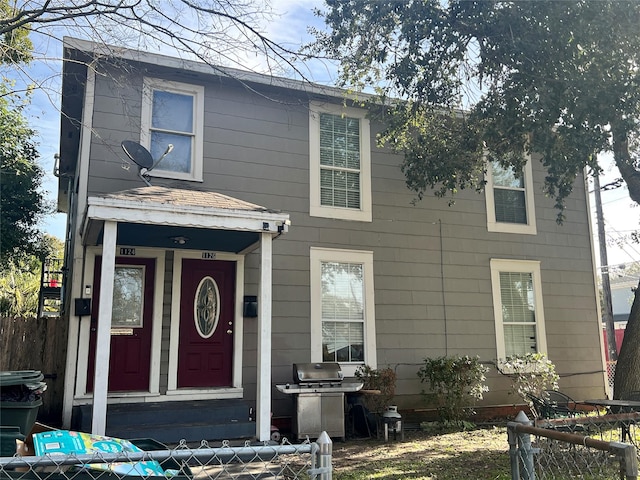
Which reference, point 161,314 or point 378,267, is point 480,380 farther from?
point 161,314

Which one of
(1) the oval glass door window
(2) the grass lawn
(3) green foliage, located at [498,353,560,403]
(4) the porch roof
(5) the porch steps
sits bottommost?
(2) the grass lawn

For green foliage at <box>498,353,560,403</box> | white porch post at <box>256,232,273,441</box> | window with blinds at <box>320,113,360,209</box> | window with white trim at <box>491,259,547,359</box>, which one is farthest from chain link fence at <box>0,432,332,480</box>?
window with white trim at <box>491,259,547,359</box>

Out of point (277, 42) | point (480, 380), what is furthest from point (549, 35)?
point (480, 380)

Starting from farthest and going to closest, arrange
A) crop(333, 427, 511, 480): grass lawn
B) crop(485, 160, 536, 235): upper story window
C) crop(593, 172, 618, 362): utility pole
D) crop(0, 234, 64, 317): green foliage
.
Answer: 1. crop(593, 172, 618, 362): utility pole
2. crop(0, 234, 64, 317): green foliage
3. crop(485, 160, 536, 235): upper story window
4. crop(333, 427, 511, 480): grass lawn

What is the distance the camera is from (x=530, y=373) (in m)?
9.31

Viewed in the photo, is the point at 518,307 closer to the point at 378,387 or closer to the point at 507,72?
the point at 378,387

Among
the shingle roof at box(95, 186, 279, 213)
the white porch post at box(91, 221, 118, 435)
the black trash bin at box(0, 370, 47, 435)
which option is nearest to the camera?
the black trash bin at box(0, 370, 47, 435)

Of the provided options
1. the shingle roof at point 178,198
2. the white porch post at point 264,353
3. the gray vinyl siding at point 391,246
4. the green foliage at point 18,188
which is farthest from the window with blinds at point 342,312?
the green foliage at point 18,188

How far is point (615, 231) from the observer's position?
2830 centimetres

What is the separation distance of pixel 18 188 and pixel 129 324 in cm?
964

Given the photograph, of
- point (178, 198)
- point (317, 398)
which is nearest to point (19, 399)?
point (178, 198)

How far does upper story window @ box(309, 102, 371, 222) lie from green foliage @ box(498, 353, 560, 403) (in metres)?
3.76

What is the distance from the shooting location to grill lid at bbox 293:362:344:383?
25.0 ft

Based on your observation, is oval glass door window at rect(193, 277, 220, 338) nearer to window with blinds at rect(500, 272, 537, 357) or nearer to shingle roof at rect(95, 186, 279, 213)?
shingle roof at rect(95, 186, 279, 213)
